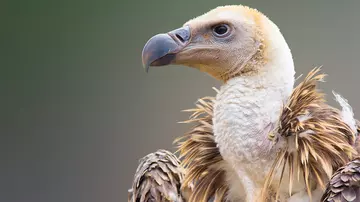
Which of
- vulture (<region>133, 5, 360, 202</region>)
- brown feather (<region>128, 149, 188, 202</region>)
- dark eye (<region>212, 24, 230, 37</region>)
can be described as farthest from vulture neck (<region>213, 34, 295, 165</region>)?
brown feather (<region>128, 149, 188, 202</region>)

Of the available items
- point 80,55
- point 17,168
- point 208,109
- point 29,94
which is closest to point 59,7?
point 80,55

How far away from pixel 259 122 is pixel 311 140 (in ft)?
0.39

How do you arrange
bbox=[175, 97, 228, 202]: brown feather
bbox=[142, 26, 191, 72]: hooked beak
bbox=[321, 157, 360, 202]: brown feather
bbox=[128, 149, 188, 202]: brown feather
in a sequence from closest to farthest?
bbox=[321, 157, 360, 202]: brown feather → bbox=[142, 26, 191, 72]: hooked beak → bbox=[175, 97, 228, 202]: brown feather → bbox=[128, 149, 188, 202]: brown feather

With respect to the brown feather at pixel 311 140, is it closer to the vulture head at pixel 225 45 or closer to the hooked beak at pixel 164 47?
the vulture head at pixel 225 45

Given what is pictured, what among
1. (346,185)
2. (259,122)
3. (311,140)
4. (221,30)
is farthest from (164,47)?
(346,185)

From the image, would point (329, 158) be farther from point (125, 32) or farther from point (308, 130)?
point (125, 32)

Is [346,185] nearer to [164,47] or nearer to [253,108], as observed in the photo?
[253,108]

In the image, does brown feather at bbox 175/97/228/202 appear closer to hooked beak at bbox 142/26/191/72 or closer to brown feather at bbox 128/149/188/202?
brown feather at bbox 128/149/188/202

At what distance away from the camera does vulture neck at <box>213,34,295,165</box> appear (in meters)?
1.32

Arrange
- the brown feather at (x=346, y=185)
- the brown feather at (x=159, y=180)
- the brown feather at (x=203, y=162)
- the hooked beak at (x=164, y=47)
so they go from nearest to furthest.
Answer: the brown feather at (x=346, y=185) < the hooked beak at (x=164, y=47) < the brown feather at (x=203, y=162) < the brown feather at (x=159, y=180)

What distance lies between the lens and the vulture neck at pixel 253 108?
132cm

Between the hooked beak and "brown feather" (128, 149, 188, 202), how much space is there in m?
0.37

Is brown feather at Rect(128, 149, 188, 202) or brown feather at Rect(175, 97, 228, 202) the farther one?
brown feather at Rect(128, 149, 188, 202)

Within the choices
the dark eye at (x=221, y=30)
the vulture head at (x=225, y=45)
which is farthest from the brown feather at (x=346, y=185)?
the dark eye at (x=221, y=30)
